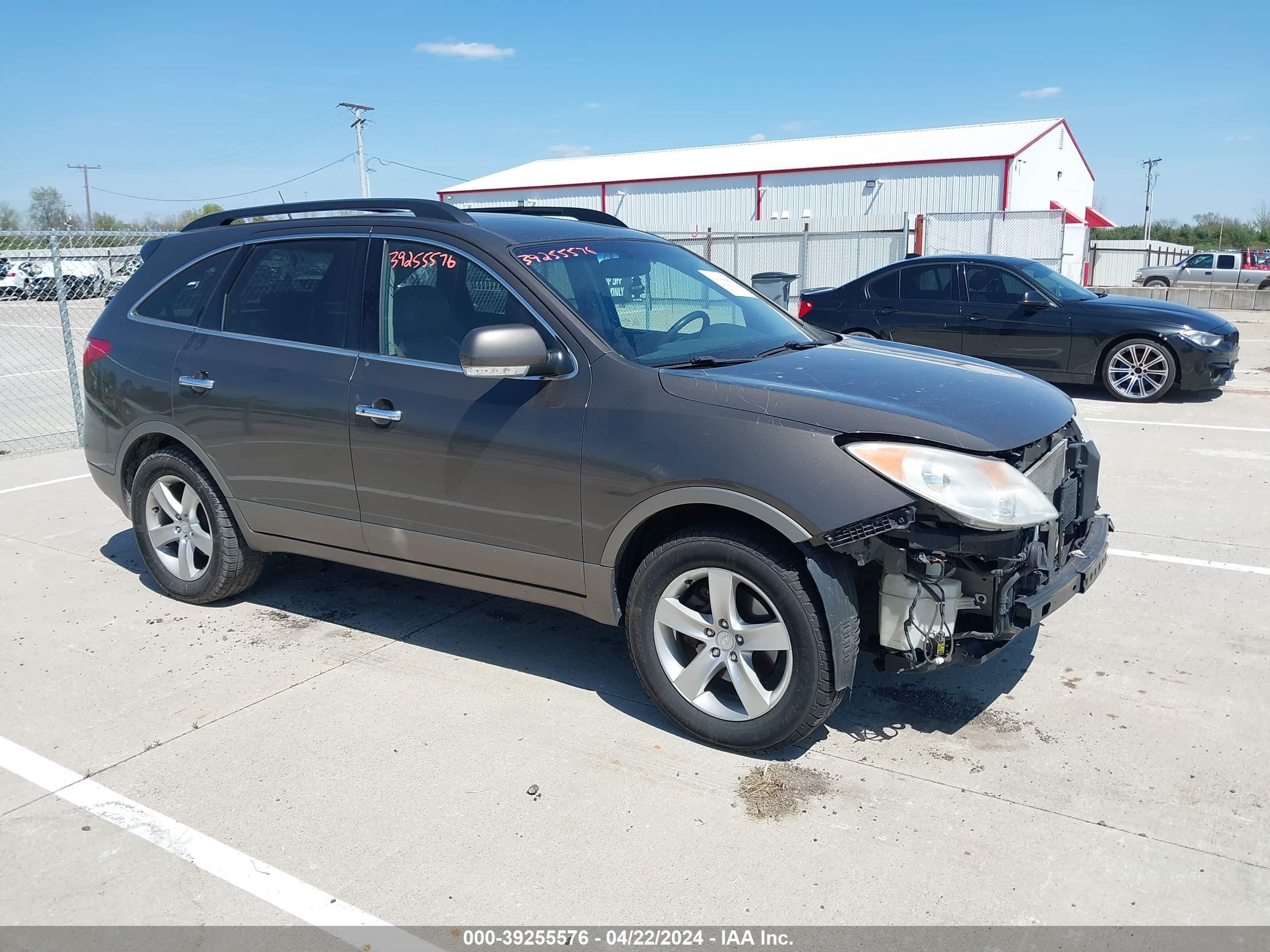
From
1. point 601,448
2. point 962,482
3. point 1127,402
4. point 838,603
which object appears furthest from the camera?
point 1127,402

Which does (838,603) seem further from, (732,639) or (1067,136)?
(1067,136)

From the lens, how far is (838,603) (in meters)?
3.37

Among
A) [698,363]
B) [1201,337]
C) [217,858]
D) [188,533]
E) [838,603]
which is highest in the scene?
[698,363]

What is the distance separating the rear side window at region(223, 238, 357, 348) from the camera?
451 cm

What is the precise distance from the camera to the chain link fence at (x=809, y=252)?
18.6 m

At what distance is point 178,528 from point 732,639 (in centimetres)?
323

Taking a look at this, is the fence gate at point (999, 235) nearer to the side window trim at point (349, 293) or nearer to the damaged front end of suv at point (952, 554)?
the side window trim at point (349, 293)

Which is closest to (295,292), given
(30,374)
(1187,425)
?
(1187,425)

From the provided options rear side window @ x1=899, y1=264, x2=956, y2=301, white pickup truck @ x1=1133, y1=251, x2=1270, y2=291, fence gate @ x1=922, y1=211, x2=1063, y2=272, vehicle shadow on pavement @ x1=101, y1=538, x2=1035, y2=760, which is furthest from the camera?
white pickup truck @ x1=1133, y1=251, x2=1270, y2=291

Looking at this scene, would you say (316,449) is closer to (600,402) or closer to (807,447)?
(600,402)

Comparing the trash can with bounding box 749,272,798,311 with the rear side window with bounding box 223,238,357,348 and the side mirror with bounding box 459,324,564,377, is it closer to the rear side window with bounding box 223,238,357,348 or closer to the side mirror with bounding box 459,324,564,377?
the rear side window with bounding box 223,238,357,348

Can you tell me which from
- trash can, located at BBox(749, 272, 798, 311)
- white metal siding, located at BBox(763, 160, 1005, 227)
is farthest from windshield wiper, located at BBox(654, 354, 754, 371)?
white metal siding, located at BBox(763, 160, 1005, 227)

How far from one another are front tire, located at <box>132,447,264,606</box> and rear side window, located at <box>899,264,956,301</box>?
8.62m

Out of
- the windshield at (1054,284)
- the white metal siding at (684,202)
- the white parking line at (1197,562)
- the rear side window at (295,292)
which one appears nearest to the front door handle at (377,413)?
the rear side window at (295,292)
